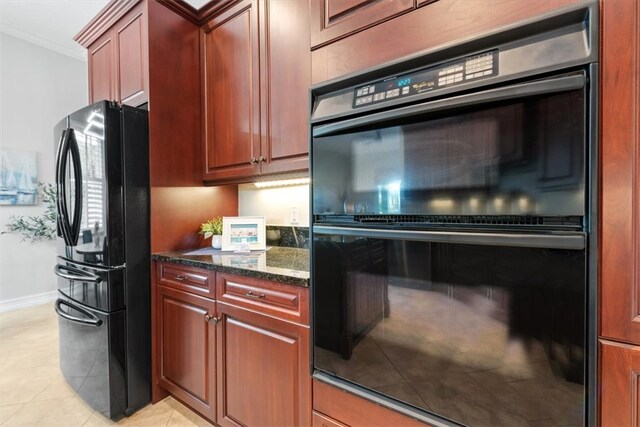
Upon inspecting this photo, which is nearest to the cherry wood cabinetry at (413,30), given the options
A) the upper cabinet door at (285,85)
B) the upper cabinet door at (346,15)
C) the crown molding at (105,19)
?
the upper cabinet door at (346,15)

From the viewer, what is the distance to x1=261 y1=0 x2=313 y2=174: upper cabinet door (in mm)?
1452

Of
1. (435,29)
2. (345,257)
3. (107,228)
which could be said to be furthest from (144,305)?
(435,29)

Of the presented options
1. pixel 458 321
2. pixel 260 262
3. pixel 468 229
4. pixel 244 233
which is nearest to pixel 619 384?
pixel 458 321

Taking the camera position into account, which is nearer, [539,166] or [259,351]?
[539,166]

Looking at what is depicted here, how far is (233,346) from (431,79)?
1388mm

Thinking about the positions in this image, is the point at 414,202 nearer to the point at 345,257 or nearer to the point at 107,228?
the point at 345,257

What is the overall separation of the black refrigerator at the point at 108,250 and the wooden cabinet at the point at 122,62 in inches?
11.4

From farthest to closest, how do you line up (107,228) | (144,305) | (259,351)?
(144,305), (107,228), (259,351)

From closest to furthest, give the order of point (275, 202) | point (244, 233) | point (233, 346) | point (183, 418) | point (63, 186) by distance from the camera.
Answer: point (233, 346), point (183, 418), point (63, 186), point (244, 233), point (275, 202)

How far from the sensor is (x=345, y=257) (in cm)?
98

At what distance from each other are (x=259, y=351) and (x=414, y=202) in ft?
3.13

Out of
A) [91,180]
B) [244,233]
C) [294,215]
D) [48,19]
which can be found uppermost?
[48,19]

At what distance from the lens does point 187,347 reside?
1.57 metres

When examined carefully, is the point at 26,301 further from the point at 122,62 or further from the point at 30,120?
the point at 122,62
